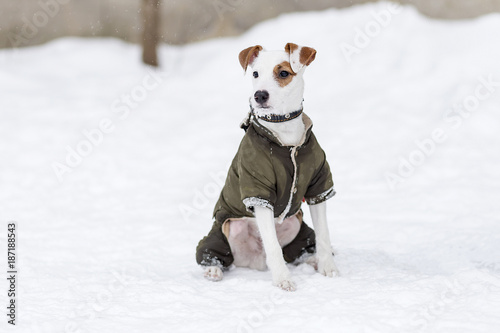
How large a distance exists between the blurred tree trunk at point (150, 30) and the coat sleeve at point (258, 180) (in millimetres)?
8159

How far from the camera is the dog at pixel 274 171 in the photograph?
3.61 metres

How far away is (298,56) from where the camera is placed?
3629 millimetres

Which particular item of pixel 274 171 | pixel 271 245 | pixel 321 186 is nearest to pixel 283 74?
pixel 274 171

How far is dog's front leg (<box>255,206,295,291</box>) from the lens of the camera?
3.66m

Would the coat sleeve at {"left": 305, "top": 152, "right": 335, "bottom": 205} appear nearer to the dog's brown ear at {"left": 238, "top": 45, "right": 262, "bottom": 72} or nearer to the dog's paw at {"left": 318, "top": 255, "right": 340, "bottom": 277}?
the dog's paw at {"left": 318, "top": 255, "right": 340, "bottom": 277}

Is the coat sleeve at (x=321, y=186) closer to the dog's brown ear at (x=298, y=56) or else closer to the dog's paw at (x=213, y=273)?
the dog's brown ear at (x=298, y=56)

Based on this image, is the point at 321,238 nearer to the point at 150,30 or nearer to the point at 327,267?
the point at 327,267

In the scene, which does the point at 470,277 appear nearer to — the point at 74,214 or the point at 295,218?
the point at 295,218

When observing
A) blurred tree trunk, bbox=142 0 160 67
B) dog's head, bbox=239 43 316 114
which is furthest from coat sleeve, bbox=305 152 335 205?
blurred tree trunk, bbox=142 0 160 67

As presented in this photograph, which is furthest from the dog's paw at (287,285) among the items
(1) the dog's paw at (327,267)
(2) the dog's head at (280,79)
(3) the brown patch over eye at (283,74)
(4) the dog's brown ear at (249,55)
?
(4) the dog's brown ear at (249,55)

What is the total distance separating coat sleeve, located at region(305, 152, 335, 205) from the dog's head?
482 millimetres

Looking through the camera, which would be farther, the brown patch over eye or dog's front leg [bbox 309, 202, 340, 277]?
dog's front leg [bbox 309, 202, 340, 277]

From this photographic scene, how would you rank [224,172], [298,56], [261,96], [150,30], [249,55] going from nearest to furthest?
1. [261,96]
2. [298,56]
3. [249,55]
4. [224,172]
5. [150,30]

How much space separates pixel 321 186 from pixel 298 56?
895mm
